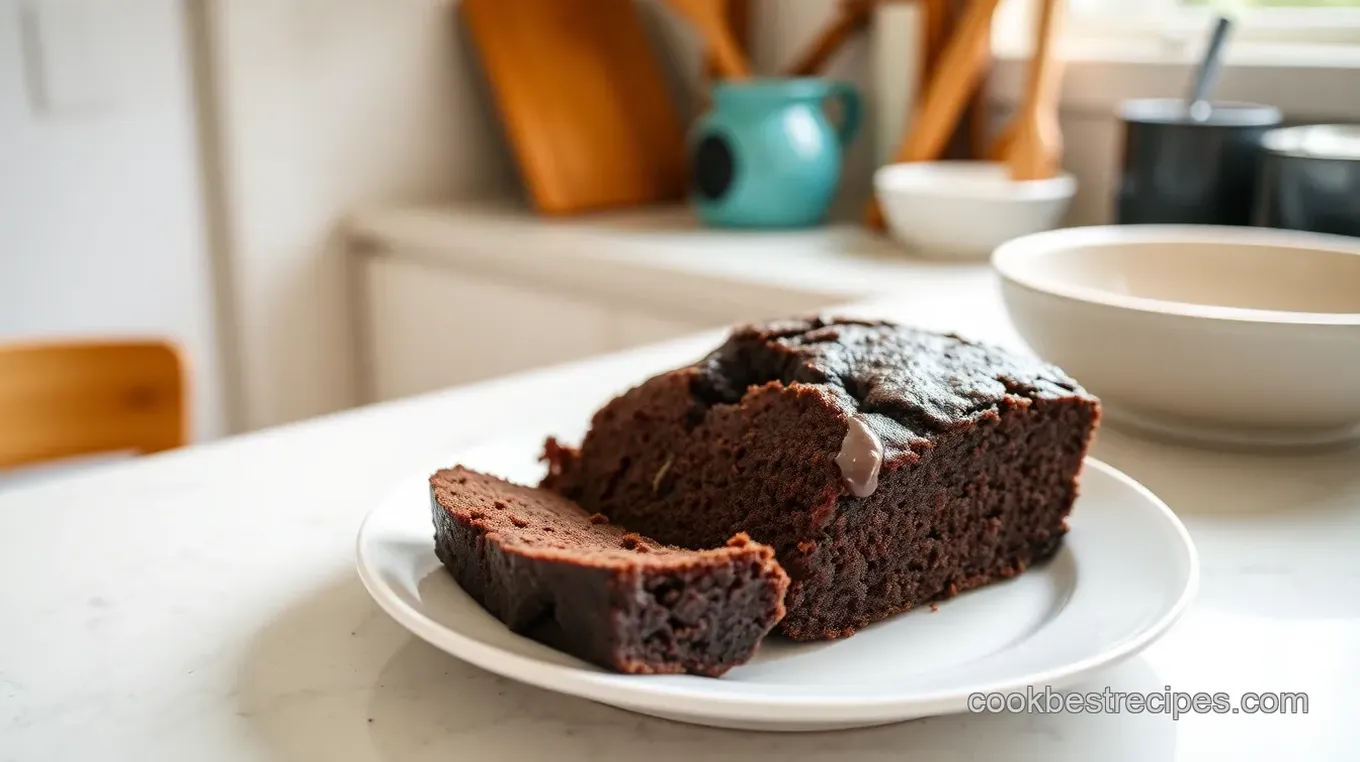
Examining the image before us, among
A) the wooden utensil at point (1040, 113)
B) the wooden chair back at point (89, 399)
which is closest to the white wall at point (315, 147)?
the wooden chair back at point (89, 399)

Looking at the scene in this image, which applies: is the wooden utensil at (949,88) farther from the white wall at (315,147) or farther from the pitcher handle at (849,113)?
the white wall at (315,147)

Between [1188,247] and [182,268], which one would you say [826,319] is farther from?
[182,268]

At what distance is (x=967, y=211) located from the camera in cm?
148

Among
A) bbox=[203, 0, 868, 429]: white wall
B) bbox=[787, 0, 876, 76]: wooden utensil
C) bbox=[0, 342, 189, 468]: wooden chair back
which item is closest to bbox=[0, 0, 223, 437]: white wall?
bbox=[203, 0, 868, 429]: white wall

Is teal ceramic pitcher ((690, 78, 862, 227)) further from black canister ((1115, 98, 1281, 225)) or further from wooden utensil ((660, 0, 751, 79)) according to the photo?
black canister ((1115, 98, 1281, 225))

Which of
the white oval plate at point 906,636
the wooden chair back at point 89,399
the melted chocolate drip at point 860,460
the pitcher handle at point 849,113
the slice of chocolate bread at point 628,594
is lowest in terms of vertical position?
the wooden chair back at point 89,399

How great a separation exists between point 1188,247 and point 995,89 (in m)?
0.85

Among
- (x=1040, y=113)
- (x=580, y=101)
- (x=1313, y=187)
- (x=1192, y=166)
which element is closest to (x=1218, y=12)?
(x=1040, y=113)

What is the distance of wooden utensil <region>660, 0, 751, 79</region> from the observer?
1.86m

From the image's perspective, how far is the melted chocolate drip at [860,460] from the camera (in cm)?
52

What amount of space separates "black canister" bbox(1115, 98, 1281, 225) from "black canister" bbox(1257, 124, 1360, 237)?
0.10 meters

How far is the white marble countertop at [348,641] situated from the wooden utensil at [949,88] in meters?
0.93

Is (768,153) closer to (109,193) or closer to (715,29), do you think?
(715,29)

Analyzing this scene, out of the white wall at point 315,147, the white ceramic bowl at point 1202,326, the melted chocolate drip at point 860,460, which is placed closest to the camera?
the melted chocolate drip at point 860,460
